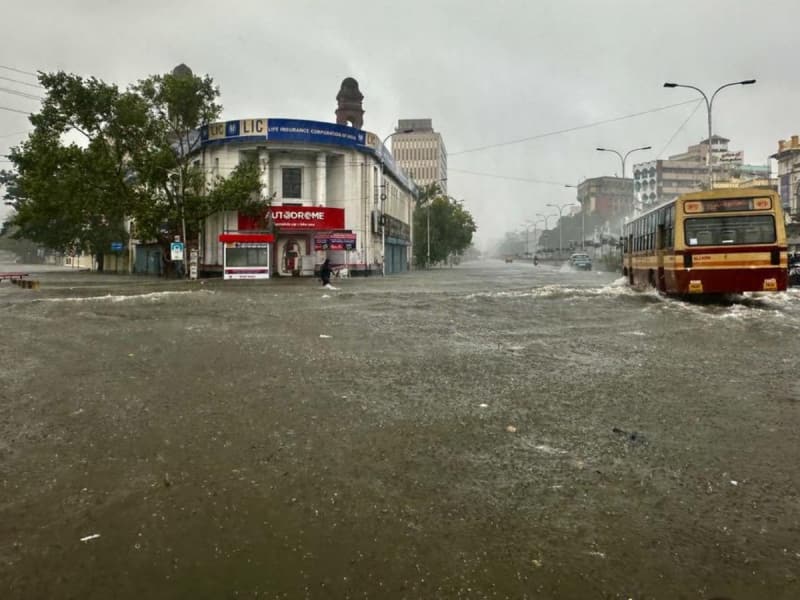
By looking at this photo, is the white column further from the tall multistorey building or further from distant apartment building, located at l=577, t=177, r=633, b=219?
distant apartment building, located at l=577, t=177, r=633, b=219

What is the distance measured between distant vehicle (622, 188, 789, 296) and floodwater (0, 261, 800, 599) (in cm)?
776

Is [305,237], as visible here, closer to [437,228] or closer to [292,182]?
[292,182]

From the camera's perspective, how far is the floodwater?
2961 mm

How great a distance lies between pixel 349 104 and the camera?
7031cm

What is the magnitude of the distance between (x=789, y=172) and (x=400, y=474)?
7408 cm

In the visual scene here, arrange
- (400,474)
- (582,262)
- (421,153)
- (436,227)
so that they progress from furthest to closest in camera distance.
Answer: (421,153) → (436,227) → (582,262) → (400,474)

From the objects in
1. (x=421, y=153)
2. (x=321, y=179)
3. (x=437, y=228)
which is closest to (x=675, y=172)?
(x=421, y=153)

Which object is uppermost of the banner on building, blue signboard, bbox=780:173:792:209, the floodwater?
blue signboard, bbox=780:173:792:209

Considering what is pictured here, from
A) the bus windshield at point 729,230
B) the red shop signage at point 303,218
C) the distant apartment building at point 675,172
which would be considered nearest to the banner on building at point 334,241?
the red shop signage at point 303,218

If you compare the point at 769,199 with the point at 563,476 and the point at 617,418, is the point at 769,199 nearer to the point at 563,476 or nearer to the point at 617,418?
the point at 617,418

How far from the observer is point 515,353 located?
9602 mm

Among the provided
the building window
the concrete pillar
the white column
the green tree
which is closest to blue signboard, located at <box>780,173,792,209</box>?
the green tree

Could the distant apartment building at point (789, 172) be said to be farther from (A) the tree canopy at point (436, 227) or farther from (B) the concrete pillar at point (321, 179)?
(B) the concrete pillar at point (321, 179)

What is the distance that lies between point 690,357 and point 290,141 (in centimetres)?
3875
